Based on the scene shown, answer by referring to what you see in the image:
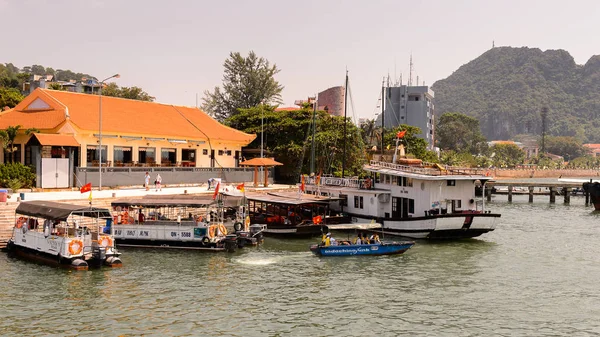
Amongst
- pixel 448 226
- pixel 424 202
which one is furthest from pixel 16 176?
pixel 448 226

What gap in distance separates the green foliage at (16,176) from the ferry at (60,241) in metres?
11.8

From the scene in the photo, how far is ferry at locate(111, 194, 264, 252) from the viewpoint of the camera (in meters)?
35.7

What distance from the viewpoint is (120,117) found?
56875mm

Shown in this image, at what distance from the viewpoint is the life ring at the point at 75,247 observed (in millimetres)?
29719

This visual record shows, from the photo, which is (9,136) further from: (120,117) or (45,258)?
(45,258)

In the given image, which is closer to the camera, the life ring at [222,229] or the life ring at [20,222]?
the life ring at [20,222]

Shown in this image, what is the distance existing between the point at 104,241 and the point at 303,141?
131 ft

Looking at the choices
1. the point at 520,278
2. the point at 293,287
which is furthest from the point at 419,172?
the point at 293,287

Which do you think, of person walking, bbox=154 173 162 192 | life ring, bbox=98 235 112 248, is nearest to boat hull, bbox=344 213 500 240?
person walking, bbox=154 173 162 192

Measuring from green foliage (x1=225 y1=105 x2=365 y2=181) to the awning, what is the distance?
2202 centimetres

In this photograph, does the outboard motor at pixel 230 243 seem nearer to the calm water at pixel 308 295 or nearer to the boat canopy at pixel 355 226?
the calm water at pixel 308 295

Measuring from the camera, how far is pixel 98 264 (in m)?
30.0

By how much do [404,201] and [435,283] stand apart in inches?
582

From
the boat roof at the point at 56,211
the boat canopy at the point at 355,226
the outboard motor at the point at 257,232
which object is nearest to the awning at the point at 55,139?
the boat roof at the point at 56,211
